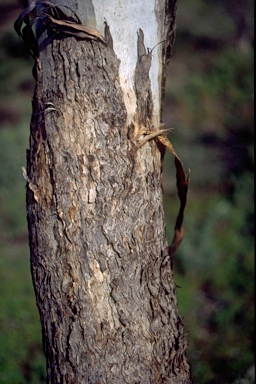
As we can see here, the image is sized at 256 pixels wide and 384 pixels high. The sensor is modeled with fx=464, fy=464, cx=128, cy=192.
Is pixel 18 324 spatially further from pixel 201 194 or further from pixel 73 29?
pixel 201 194

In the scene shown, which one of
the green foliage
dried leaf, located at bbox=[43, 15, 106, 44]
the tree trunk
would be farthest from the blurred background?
dried leaf, located at bbox=[43, 15, 106, 44]

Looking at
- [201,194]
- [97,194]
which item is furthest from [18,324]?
[201,194]

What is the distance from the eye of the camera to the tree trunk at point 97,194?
1.63m

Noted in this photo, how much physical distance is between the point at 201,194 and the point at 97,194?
4.58m

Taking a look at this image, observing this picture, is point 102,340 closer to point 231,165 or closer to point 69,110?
point 69,110

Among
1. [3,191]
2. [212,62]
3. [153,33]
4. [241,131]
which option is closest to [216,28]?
[212,62]

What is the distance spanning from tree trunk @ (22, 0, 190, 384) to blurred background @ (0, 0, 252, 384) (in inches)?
17.5

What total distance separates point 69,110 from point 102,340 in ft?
2.71

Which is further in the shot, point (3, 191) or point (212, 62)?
point (212, 62)

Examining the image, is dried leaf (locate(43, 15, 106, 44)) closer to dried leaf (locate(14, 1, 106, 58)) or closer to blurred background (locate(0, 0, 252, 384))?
dried leaf (locate(14, 1, 106, 58))

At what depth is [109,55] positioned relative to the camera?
64.1 inches

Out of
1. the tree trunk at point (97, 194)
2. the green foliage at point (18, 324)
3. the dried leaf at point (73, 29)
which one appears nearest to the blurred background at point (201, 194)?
the green foliage at point (18, 324)

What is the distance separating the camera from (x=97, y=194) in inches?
64.6

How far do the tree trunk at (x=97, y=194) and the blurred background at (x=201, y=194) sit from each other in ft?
1.46
